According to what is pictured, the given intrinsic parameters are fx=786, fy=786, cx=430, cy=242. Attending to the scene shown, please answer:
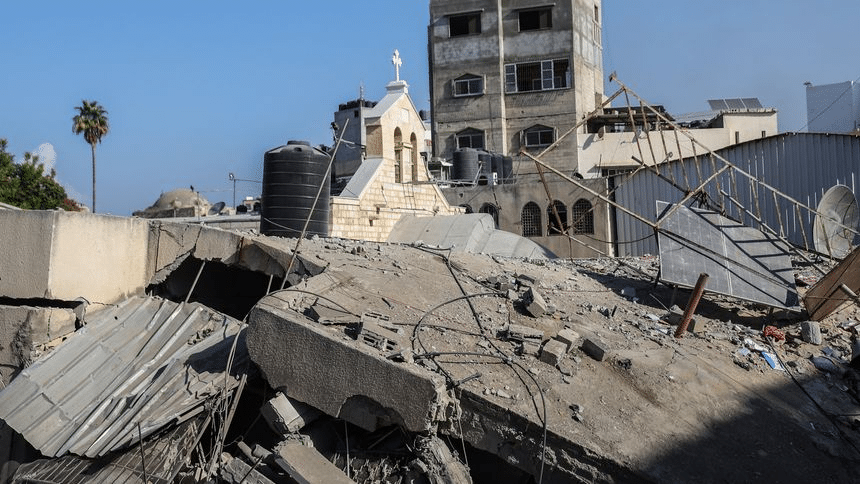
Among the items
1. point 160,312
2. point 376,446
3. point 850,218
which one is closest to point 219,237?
point 160,312

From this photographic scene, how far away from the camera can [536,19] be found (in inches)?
1490

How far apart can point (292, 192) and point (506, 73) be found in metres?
26.3

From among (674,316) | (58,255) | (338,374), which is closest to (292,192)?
(58,255)

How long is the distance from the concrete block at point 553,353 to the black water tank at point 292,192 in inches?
262

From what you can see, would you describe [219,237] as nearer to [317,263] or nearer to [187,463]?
[317,263]

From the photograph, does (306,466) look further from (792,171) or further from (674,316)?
(792,171)

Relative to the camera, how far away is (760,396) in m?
7.22

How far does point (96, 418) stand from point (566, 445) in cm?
419

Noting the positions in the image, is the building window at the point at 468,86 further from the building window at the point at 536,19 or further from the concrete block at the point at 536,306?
the concrete block at the point at 536,306

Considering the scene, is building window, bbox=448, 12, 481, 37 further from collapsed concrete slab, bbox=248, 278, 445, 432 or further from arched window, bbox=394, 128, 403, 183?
collapsed concrete slab, bbox=248, 278, 445, 432

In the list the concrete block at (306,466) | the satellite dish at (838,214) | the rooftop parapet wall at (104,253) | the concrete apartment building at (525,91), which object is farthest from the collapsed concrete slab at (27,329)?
the concrete apartment building at (525,91)

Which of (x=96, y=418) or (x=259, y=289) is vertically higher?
(x=259, y=289)

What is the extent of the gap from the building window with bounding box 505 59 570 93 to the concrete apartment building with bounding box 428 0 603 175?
47 mm

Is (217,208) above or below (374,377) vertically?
above
